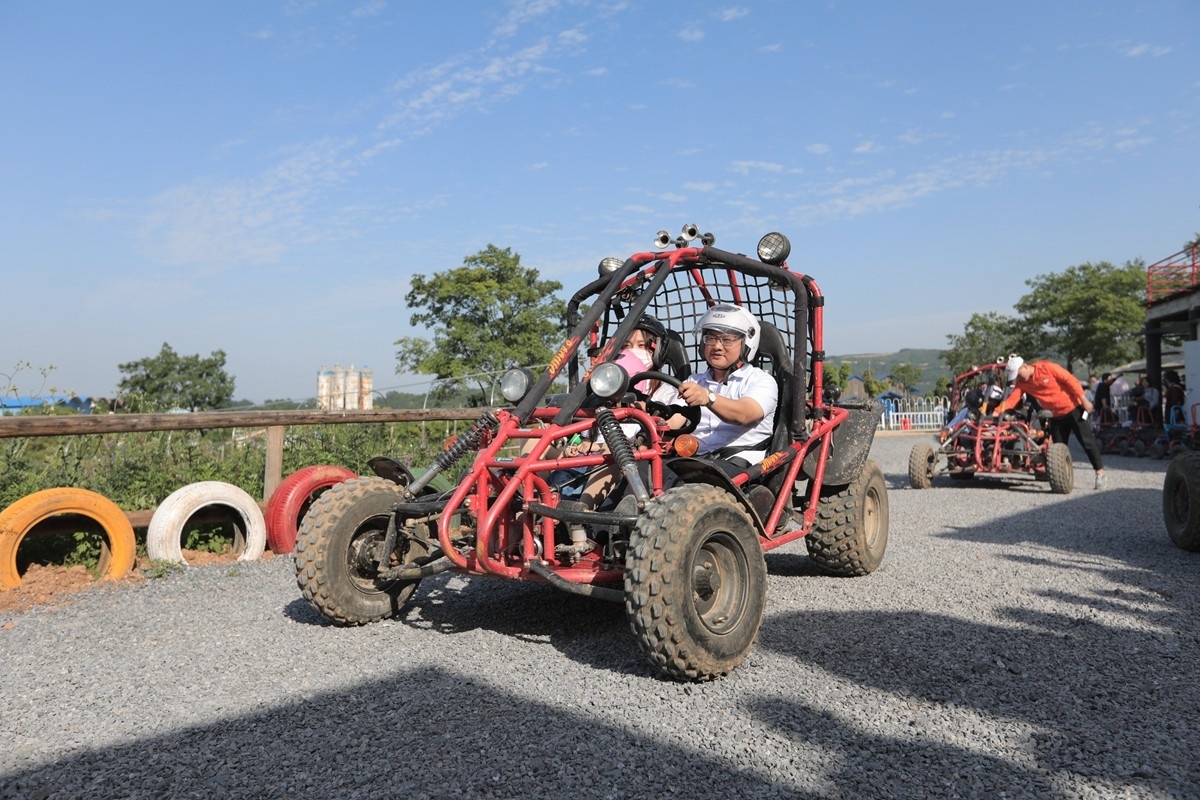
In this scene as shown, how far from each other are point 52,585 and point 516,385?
361 cm

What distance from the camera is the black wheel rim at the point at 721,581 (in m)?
3.67

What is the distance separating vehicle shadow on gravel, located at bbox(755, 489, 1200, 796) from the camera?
2715 millimetres

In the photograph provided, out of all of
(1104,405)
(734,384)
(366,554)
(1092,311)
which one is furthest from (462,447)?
(1092,311)

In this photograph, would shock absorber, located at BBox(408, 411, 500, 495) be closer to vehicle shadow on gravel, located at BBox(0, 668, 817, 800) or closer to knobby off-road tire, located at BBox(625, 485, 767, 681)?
knobby off-road tire, located at BBox(625, 485, 767, 681)

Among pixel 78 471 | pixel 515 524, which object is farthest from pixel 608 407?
pixel 78 471

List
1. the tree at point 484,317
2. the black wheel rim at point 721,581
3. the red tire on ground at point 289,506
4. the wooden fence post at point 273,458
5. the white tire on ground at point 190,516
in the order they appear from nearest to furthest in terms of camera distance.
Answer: the black wheel rim at point 721,581, the white tire on ground at point 190,516, the red tire on ground at point 289,506, the wooden fence post at point 273,458, the tree at point 484,317

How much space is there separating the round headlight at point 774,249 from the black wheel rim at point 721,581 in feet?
6.52

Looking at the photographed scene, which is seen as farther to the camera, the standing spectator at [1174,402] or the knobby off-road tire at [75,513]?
the standing spectator at [1174,402]

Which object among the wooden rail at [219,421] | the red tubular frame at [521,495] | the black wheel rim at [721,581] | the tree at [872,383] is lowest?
the black wheel rim at [721,581]

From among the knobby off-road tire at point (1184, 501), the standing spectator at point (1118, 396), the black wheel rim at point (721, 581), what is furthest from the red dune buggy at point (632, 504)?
the standing spectator at point (1118, 396)

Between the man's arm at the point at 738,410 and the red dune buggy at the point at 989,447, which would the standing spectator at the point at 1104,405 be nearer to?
the red dune buggy at the point at 989,447

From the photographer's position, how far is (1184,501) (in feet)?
21.4

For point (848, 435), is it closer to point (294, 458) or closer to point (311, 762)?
point (311, 762)

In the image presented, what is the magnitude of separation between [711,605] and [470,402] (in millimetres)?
18052
